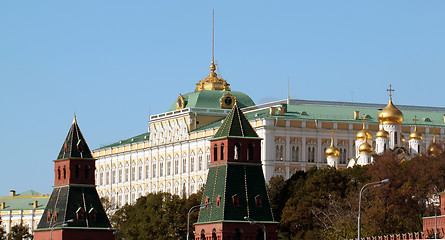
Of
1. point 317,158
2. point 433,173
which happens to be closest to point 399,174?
point 433,173

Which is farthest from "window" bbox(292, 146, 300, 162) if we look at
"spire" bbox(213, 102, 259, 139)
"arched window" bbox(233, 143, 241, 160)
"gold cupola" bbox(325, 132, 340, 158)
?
"arched window" bbox(233, 143, 241, 160)

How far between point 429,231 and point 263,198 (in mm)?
18349

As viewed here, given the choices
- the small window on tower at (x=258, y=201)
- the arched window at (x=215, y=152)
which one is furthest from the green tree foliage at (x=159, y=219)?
the small window on tower at (x=258, y=201)

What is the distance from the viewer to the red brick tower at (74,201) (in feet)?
470

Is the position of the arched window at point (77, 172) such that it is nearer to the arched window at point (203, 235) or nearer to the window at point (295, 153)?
the arched window at point (203, 235)

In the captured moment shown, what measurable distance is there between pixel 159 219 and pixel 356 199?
27499 millimetres

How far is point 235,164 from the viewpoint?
133 meters

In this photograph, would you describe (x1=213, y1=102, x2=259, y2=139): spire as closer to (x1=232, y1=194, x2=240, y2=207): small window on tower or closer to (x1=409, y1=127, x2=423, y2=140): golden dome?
(x1=232, y1=194, x2=240, y2=207): small window on tower

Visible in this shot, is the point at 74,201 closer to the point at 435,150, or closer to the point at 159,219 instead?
the point at 159,219

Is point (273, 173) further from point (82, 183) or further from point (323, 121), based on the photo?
point (82, 183)

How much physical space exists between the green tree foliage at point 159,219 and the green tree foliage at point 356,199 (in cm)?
1017

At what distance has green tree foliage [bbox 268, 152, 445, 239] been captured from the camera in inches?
5379

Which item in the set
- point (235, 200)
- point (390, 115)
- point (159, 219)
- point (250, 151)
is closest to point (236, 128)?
point (250, 151)

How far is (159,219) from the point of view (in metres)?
162
